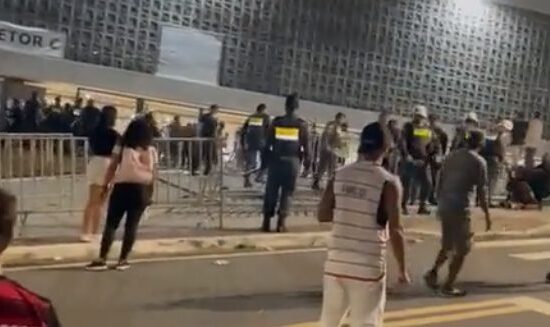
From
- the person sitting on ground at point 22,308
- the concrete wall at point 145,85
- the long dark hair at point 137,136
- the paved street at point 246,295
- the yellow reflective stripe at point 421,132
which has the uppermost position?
the concrete wall at point 145,85

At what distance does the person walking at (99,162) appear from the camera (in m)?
11.8

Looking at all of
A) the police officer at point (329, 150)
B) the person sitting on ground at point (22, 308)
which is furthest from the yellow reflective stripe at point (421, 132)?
the person sitting on ground at point (22, 308)

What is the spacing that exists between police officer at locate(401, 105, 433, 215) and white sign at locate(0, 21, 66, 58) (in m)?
9.05

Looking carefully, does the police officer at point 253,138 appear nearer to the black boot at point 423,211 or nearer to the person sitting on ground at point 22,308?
the black boot at point 423,211

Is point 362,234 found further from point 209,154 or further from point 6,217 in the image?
point 209,154

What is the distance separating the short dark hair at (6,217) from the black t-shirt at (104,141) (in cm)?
857

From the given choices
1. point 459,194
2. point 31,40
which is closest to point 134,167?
point 459,194

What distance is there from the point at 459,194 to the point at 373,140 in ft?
13.1

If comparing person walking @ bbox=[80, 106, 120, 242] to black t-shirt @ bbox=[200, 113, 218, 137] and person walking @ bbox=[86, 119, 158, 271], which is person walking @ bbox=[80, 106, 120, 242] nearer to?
person walking @ bbox=[86, 119, 158, 271]

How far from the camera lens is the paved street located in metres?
8.95

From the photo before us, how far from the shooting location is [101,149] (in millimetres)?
11953

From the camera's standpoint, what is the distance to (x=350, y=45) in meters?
26.7

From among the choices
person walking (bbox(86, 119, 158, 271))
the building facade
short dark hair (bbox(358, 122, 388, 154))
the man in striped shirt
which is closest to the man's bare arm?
the man in striped shirt

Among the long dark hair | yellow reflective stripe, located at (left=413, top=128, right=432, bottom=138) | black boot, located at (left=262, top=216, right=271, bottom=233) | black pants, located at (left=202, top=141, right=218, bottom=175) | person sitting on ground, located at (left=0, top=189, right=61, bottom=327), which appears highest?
yellow reflective stripe, located at (left=413, top=128, right=432, bottom=138)
